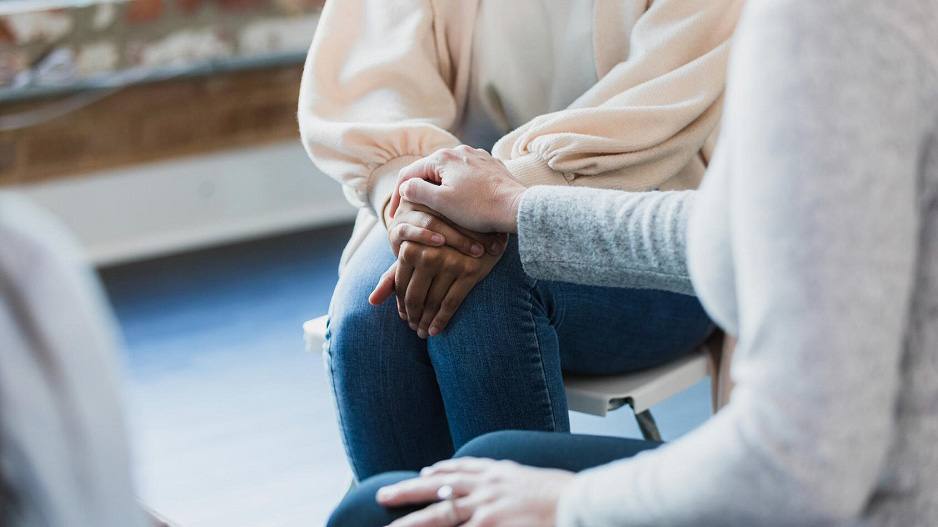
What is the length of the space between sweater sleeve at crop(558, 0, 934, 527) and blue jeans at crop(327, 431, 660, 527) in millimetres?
246

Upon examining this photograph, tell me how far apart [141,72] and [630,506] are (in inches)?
105

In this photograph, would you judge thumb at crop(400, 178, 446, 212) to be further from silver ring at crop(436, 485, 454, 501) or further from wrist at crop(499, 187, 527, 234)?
silver ring at crop(436, 485, 454, 501)

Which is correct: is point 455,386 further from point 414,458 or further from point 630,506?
point 630,506

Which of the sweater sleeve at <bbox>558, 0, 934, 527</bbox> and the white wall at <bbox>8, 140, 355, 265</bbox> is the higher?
the white wall at <bbox>8, 140, 355, 265</bbox>

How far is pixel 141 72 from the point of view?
A: 3.14 metres

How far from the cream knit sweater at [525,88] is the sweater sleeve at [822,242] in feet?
2.16

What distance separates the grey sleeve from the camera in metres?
0.96

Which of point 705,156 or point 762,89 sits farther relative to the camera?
point 705,156

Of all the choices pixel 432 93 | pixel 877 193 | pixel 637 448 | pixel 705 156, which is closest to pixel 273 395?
pixel 432 93


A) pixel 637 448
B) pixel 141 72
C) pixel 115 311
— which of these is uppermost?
pixel 141 72

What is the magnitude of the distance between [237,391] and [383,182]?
3.70 ft

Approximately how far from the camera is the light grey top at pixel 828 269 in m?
0.62

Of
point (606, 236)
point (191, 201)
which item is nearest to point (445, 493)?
point (606, 236)

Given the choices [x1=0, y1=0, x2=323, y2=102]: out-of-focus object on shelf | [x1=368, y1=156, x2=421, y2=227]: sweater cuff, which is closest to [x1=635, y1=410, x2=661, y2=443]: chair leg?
[x1=368, y1=156, x2=421, y2=227]: sweater cuff
